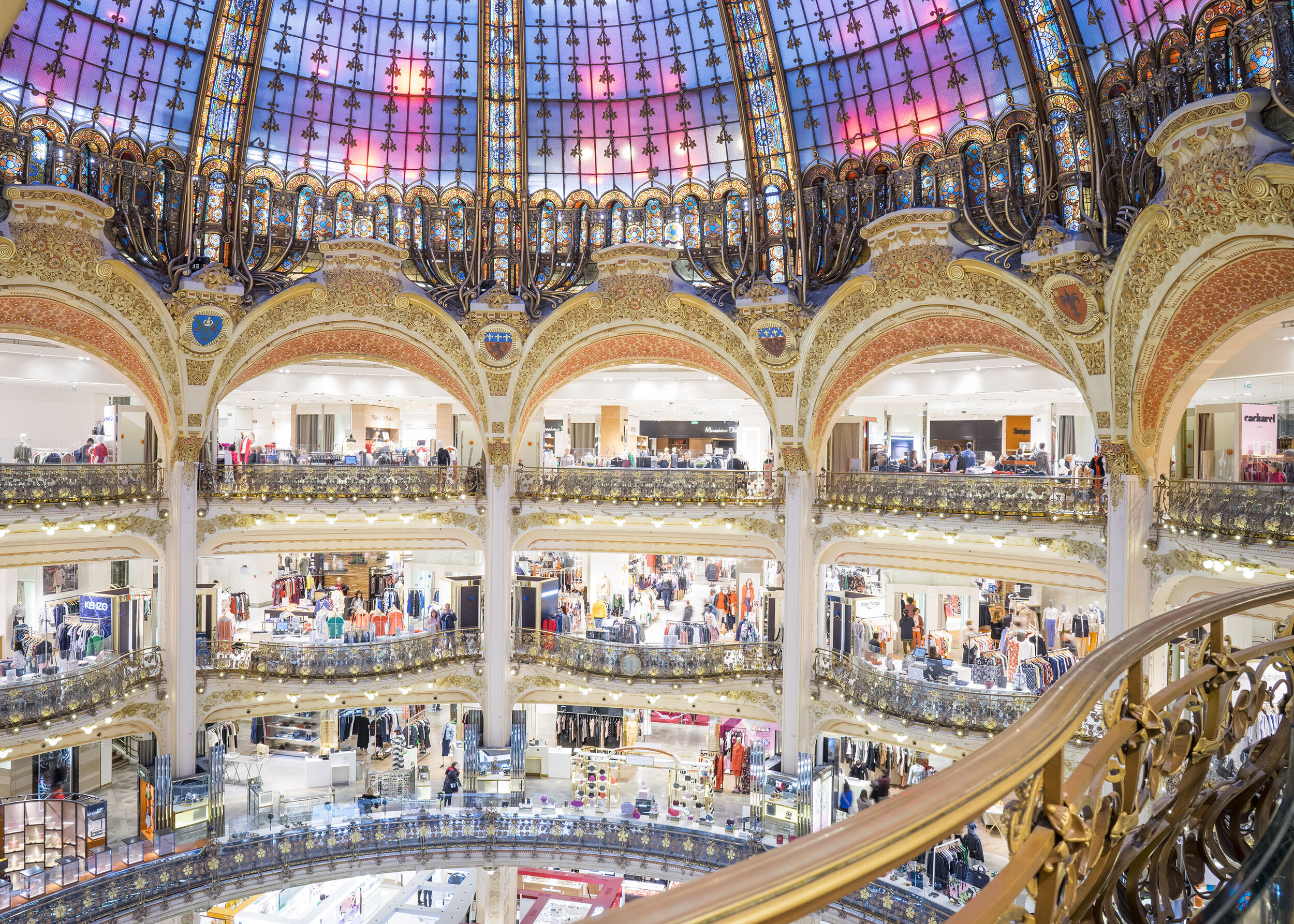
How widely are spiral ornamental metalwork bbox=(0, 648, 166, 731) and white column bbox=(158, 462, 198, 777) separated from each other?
0.61m

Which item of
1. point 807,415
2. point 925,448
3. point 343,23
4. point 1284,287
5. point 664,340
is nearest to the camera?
point 1284,287

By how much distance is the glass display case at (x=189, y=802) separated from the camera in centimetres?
2152

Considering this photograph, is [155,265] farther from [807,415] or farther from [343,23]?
[807,415]

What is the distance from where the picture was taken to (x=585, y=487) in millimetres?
24422

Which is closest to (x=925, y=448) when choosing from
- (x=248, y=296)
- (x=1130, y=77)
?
(x=1130, y=77)

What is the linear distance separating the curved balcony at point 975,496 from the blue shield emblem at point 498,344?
10.0m

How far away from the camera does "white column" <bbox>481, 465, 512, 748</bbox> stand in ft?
81.4

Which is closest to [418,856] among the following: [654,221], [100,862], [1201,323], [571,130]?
[100,862]

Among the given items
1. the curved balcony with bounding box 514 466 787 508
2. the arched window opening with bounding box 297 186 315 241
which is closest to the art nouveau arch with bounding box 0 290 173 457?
the arched window opening with bounding box 297 186 315 241

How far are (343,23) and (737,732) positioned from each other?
2221 centimetres

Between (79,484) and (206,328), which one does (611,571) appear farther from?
(79,484)

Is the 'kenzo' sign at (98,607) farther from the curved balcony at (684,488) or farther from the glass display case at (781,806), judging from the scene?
the glass display case at (781,806)

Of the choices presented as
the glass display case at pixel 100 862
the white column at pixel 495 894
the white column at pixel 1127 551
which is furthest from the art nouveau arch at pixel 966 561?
the glass display case at pixel 100 862

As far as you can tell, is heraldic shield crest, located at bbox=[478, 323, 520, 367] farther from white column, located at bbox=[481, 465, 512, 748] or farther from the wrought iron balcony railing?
the wrought iron balcony railing
